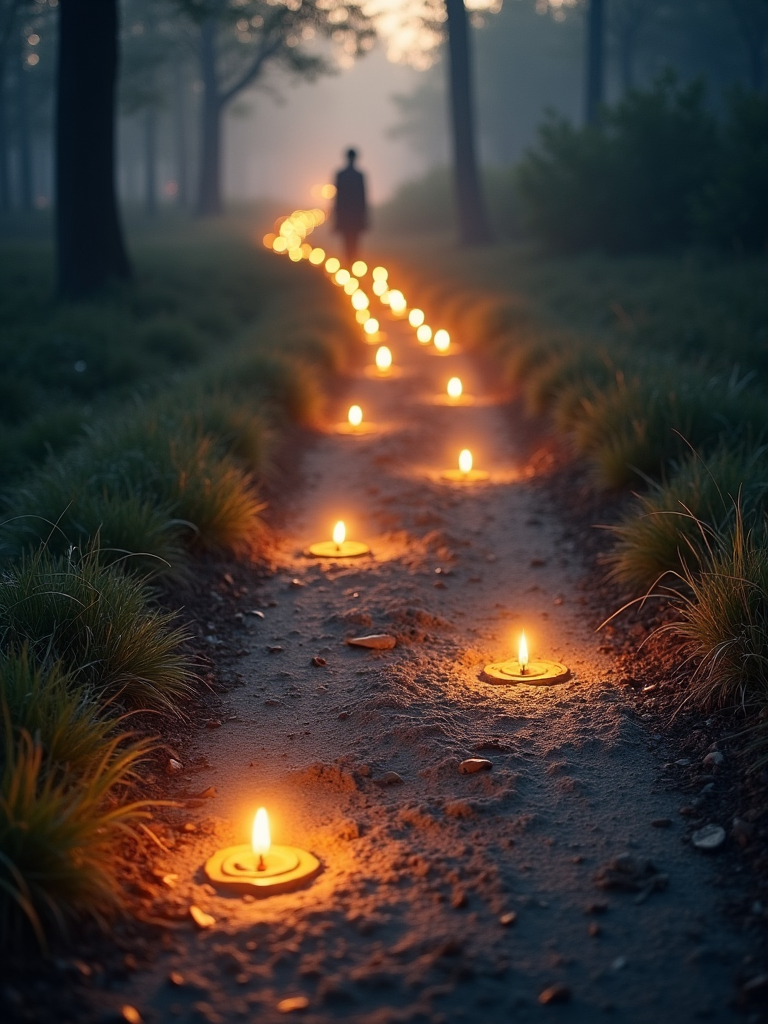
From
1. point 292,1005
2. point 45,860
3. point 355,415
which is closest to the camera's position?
point 292,1005

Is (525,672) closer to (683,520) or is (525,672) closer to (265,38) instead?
(683,520)

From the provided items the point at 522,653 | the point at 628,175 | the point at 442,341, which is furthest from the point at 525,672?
the point at 628,175

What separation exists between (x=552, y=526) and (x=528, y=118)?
66.2 metres

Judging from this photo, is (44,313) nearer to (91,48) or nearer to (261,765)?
(91,48)

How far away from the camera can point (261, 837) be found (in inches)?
117

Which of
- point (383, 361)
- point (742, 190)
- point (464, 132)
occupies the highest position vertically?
point (464, 132)

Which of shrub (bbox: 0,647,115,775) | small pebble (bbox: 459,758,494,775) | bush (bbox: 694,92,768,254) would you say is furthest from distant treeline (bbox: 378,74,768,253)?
shrub (bbox: 0,647,115,775)

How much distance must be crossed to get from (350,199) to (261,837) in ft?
65.8

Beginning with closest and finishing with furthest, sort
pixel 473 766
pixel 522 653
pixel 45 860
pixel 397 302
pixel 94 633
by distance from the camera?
pixel 45 860
pixel 473 766
pixel 94 633
pixel 522 653
pixel 397 302

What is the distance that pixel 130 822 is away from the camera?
319cm

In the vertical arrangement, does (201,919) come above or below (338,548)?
below

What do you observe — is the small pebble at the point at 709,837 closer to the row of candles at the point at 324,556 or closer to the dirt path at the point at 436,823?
the dirt path at the point at 436,823

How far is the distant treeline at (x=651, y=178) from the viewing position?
18.1m

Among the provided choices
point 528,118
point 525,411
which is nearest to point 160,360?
point 525,411
